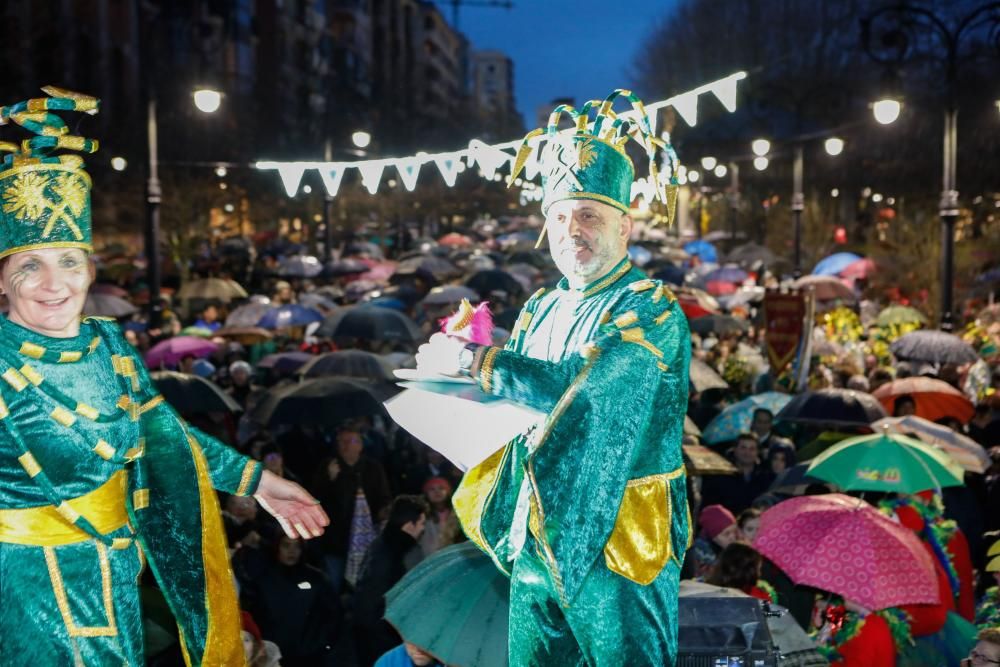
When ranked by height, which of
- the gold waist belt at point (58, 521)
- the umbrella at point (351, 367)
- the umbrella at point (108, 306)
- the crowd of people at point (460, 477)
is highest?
the umbrella at point (108, 306)

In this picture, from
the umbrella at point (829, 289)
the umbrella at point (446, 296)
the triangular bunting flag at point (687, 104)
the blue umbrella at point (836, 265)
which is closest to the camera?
the triangular bunting flag at point (687, 104)

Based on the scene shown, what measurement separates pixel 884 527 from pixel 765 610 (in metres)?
1.71

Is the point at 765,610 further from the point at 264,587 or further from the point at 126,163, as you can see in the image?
the point at 126,163

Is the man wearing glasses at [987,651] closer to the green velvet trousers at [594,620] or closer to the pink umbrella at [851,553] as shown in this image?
the pink umbrella at [851,553]

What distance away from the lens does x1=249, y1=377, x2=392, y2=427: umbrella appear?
10.6 meters

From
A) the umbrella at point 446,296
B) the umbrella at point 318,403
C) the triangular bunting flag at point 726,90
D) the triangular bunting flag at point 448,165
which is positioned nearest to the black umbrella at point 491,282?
A: the umbrella at point 446,296

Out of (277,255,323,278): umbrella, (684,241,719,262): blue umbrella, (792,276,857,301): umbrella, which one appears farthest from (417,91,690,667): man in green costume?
(684,241,719,262): blue umbrella

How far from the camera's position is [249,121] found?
48875 mm

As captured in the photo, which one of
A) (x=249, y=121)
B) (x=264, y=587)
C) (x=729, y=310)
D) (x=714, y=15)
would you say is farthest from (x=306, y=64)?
(x=264, y=587)

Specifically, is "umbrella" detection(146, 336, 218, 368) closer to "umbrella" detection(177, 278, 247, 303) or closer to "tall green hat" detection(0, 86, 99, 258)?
"umbrella" detection(177, 278, 247, 303)

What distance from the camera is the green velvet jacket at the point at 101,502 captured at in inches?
149

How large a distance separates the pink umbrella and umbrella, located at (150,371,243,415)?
5150mm

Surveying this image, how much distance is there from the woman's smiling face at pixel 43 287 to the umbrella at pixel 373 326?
440 inches

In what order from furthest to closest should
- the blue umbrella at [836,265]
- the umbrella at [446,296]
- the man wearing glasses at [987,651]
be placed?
the blue umbrella at [836,265] → the umbrella at [446,296] → the man wearing glasses at [987,651]
